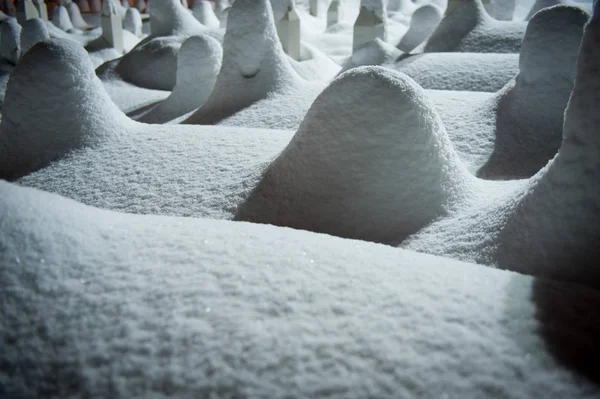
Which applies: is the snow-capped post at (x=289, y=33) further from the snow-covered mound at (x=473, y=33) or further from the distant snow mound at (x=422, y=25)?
the snow-covered mound at (x=473, y=33)

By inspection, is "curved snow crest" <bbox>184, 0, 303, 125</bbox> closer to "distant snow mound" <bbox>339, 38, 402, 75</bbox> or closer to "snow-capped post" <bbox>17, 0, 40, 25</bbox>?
"distant snow mound" <bbox>339, 38, 402, 75</bbox>

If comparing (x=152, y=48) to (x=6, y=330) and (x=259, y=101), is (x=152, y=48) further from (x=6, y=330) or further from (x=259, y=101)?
(x=6, y=330)

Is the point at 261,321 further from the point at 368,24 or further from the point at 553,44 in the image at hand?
the point at 368,24

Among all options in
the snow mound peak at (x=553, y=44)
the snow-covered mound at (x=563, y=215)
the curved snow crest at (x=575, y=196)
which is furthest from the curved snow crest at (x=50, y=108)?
the snow mound peak at (x=553, y=44)

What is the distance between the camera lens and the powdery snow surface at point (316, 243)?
76 cm

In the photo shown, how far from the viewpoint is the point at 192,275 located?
3.06 feet

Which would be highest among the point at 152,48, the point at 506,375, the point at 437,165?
Answer: the point at 506,375

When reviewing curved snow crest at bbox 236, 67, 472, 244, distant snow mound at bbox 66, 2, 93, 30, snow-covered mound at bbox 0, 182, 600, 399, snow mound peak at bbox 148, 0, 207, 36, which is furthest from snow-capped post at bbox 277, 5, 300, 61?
distant snow mound at bbox 66, 2, 93, 30

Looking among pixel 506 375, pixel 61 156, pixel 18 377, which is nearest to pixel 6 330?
pixel 18 377

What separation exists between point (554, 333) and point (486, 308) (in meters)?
0.11

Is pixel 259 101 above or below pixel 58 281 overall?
below

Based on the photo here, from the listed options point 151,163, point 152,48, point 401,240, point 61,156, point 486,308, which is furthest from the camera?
point 152,48

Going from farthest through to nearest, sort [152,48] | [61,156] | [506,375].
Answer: [152,48] → [61,156] → [506,375]

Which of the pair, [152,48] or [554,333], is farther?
[152,48]
